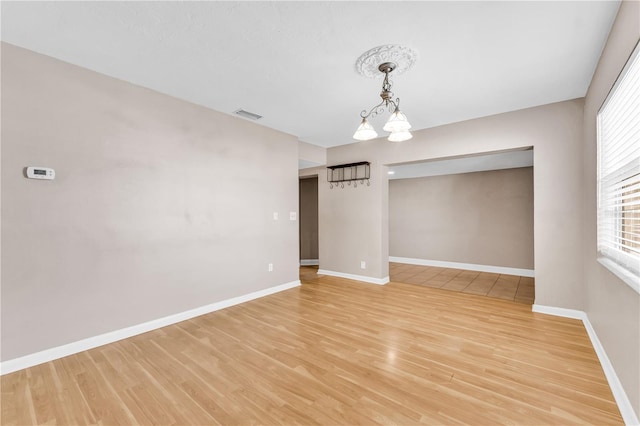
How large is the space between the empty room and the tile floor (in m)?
0.17

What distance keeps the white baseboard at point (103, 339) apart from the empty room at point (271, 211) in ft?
0.05

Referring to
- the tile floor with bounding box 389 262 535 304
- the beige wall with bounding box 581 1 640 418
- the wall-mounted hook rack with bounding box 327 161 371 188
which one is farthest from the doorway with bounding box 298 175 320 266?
the beige wall with bounding box 581 1 640 418

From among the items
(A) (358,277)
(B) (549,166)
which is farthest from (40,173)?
(B) (549,166)

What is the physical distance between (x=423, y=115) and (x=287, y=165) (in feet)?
7.41

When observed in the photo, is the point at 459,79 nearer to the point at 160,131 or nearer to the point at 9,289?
the point at 160,131

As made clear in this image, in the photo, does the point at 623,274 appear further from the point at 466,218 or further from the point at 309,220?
the point at 309,220

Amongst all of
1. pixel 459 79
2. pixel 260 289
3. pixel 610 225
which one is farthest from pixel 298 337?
pixel 459 79

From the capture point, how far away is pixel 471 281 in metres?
5.14

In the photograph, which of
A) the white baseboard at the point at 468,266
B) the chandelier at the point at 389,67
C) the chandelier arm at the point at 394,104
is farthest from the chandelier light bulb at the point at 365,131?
the white baseboard at the point at 468,266

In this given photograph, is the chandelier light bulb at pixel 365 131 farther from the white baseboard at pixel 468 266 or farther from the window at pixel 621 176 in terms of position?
the white baseboard at pixel 468 266

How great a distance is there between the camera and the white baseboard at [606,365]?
5.16ft

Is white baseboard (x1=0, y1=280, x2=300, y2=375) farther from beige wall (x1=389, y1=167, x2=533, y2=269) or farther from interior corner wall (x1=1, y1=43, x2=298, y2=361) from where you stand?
beige wall (x1=389, y1=167, x2=533, y2=269)

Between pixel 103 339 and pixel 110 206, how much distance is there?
1287 mm

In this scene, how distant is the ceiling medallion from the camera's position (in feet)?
7.32
